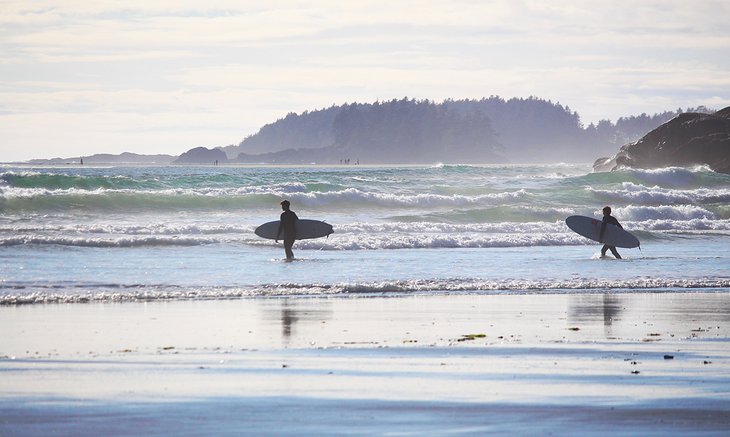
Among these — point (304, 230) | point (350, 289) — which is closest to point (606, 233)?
point (304, 230)

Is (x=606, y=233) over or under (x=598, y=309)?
over

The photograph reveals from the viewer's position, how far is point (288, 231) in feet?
76.3

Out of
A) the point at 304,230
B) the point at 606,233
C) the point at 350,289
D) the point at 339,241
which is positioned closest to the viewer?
the point at 350,289

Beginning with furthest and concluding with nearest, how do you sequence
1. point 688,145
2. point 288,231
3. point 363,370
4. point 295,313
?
point 688,145 → point 288,231 → point 295,313 → point 363,370

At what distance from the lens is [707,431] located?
241 inches

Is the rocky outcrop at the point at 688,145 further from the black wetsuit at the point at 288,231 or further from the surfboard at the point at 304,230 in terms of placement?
the black wetsuit at the point at 288,231

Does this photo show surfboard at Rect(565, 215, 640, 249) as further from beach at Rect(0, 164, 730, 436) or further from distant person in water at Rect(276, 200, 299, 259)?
distant person in water at Rect(276, 200, 299, 259)

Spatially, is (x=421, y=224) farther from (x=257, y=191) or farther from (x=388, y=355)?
(x=388, y=355)

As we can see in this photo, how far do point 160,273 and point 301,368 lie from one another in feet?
Result: 33.5

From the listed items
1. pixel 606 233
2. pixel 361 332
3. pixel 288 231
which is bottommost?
pixel 361 332

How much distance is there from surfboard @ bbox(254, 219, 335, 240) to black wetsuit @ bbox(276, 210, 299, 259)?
1.70 feet

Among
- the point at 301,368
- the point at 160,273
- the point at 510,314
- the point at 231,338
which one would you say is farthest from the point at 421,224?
the point at 301,368

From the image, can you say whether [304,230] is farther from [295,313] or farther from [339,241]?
[295,313]

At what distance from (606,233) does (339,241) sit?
658 centimetres
